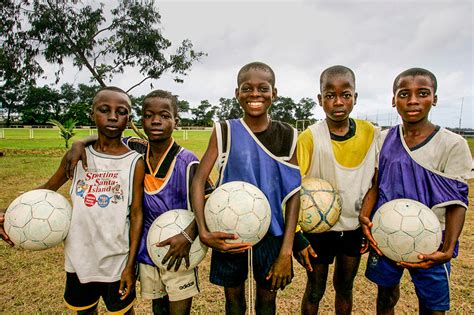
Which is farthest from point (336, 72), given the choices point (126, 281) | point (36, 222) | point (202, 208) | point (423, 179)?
point (36, 222)

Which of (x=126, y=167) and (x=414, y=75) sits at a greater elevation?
(x=414, y=75)

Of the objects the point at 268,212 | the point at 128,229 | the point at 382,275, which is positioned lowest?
the point at 382,275

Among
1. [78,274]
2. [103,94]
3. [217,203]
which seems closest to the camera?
[217,203]

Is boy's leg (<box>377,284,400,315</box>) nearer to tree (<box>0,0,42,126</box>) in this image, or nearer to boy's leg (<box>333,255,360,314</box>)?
boy's leg (<box>333,255,360,314</box>)

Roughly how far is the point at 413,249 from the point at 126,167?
78.1 inches

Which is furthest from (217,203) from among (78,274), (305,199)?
(78,274)

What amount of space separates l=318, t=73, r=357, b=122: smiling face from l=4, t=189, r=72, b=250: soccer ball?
2.04 metres

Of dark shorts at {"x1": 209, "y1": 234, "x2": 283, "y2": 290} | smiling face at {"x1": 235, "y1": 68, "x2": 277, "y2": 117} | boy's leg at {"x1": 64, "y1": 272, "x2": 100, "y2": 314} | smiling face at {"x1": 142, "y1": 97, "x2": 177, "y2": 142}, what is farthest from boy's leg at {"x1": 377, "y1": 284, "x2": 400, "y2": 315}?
boy's leg at {"x1": 64, "y1": 272, "x2": 100, "y2": 314}

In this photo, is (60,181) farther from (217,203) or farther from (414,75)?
(414,75)

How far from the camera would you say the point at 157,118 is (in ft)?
7.95

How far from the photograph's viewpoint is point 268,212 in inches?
80.7

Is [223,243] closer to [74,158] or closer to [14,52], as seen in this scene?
[74,158]

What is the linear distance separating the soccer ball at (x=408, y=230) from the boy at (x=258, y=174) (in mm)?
593

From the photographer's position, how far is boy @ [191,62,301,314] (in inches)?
87.8
